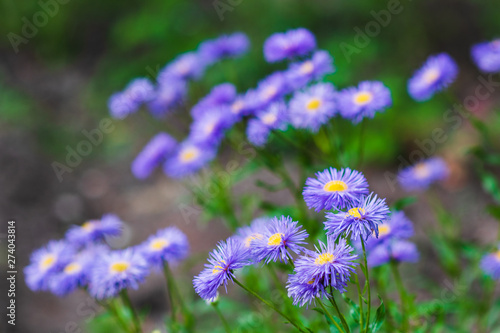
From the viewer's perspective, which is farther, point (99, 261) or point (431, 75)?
point (431, 75)

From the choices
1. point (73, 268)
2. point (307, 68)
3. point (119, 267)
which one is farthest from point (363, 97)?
point (73, 268)

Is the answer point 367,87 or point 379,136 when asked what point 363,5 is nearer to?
point 379,136

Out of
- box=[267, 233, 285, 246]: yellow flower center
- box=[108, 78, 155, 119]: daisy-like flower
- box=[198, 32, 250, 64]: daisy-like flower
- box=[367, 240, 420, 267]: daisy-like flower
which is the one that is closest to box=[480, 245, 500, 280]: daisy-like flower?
box=[367, 240, 420, 267]: daisy-like flower

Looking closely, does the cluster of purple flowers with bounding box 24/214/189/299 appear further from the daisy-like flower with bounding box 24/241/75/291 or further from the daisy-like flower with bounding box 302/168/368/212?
the daisy-like flower with bounding box 302/168/368/212

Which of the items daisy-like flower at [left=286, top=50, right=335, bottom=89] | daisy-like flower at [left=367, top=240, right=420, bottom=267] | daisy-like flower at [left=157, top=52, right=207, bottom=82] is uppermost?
daisy-like flower at [left=157, top=52, right=207, bottom=82]

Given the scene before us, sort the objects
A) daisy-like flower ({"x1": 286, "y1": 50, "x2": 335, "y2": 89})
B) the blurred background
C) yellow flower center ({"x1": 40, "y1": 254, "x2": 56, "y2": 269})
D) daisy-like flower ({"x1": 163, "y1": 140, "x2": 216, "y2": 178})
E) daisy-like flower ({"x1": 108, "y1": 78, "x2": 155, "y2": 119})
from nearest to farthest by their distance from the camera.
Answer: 1. yellow flower center ({"x1": 40, "y1": 254, "x2": 56, "y2": 269})
2. daisy-like flower ({"x1": 286, "y1": 50, "x2": 335, "y2": 89})
3. daisy-like flower ({"x1": 163, "y1": 140, "x2": 216, "y2": 178})
4. daisy-like flower ({"x1": 108, "y1": 78, "x2": 155, "y2": 119})
5. the blurred background

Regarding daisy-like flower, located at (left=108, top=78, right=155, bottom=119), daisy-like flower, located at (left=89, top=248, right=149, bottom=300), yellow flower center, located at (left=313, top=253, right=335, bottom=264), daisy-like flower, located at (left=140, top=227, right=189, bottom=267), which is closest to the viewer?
yellow flower center, located at (left=313, top=253, right=335, bottom=264)

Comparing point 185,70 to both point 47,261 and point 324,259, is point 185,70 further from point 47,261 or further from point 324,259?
point 324,259
